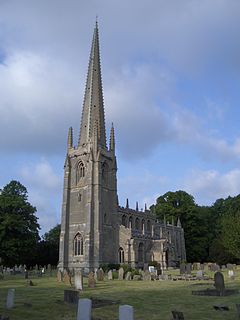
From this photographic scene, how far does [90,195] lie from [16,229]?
10.5 m

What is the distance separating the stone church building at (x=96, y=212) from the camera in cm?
4838

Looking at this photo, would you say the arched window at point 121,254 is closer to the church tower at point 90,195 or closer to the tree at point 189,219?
the church tower at point 90,195

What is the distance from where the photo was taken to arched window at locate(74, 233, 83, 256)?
4845 centimetres

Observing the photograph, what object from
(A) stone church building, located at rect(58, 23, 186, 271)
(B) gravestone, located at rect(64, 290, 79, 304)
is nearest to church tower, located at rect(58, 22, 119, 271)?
(A) stone church building, located at rect(58, 23, 186, 271)

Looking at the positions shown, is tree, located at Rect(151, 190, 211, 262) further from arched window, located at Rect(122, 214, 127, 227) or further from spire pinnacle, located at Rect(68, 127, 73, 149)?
spire pinnacle, located at Rect(68, 127, 73, 149)

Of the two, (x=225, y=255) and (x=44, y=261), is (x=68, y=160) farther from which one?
(x=225, y=255)

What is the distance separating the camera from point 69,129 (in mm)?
57156

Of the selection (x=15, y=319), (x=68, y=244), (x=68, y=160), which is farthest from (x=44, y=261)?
(x=15, y=319)

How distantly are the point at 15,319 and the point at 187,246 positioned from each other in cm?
6541

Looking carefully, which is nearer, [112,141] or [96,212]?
[96,212]

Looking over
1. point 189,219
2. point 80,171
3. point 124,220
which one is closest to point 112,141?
point 80,171

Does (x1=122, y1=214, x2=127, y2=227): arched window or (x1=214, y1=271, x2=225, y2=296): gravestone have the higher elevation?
(x1=122, y1=214, x2=127, y2=227): arched window

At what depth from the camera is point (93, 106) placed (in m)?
56.3

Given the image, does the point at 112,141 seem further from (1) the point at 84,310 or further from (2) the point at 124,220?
(1) the point at 84,310
